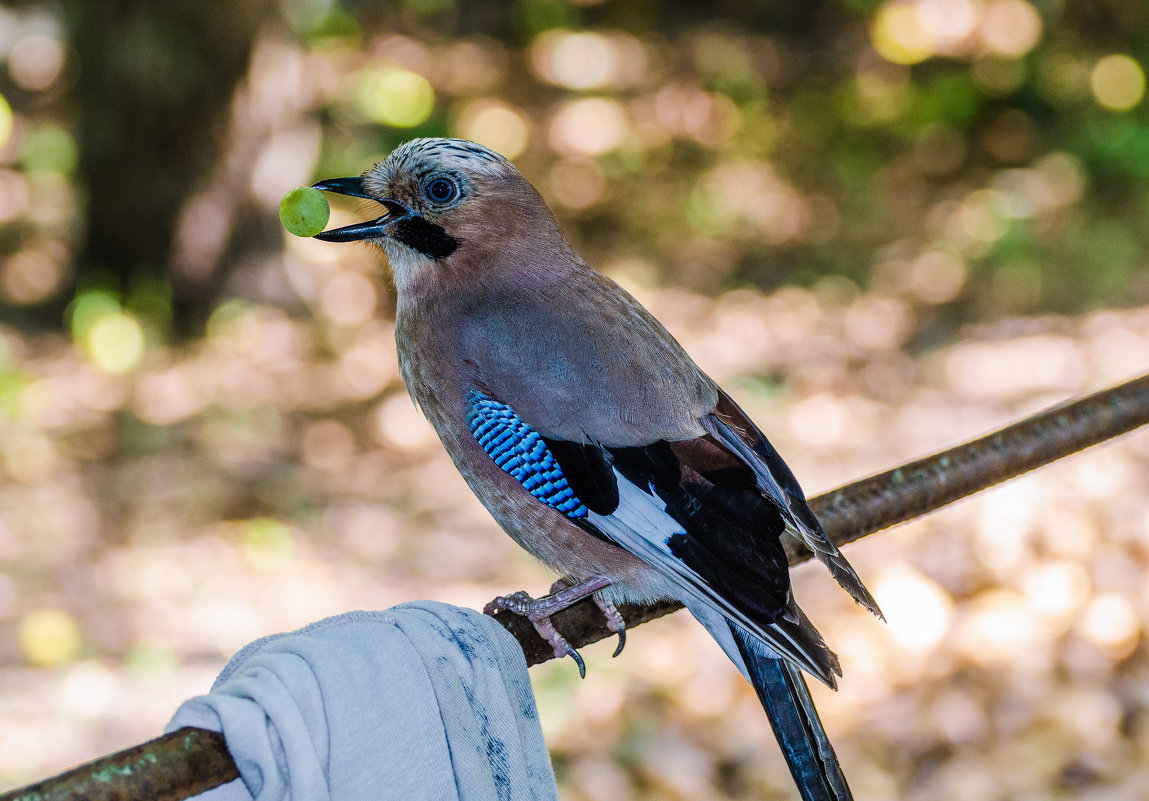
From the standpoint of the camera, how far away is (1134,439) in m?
4.17

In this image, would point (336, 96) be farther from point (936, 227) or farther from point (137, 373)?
point (936, 227)

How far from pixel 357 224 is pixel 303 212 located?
1.12 feet

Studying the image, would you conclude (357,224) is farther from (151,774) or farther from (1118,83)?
(1118,83)

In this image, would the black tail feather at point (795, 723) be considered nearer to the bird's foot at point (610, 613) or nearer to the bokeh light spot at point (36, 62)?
the bird's foot at point (610, 613)

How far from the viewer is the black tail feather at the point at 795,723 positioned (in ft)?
4.68

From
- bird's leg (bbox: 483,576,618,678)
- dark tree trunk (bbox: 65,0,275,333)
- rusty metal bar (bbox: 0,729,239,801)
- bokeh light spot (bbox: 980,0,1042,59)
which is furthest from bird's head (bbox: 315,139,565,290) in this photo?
bokeh light spot (bbox: 980,0,1042,59)

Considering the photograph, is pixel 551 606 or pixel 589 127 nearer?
pixel 551 606

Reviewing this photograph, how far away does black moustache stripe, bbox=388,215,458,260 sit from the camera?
Result: 6.54 ft

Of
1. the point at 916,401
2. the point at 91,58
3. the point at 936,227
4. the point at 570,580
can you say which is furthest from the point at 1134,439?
the point at 91,58

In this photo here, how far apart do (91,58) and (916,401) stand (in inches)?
149

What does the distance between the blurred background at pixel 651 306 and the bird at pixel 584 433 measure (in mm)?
1306

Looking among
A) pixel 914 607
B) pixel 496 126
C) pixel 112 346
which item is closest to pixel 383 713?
pixel 914 607

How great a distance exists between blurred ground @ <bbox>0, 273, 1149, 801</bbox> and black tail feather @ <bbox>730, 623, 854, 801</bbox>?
1365 millimetres

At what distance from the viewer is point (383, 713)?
3.79ft
